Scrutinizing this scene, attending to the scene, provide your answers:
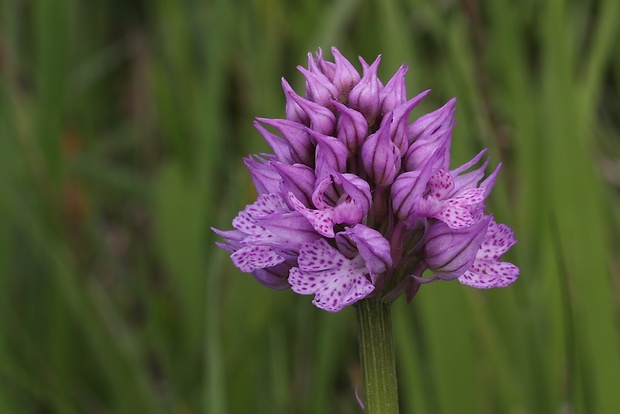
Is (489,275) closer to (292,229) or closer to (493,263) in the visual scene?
(493,263)

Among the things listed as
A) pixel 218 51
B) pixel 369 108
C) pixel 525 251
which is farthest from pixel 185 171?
pixel 369 108

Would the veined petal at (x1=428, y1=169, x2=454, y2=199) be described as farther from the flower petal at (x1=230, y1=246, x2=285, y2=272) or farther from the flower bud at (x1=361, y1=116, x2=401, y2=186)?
the flower petal at (x1=230, y1=246, x2=285, y2=272)

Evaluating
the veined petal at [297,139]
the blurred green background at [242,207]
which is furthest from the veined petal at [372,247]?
the blurred green background at [242,207]

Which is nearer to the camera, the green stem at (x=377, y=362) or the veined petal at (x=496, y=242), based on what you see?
the green stem at (x=377, y=362)

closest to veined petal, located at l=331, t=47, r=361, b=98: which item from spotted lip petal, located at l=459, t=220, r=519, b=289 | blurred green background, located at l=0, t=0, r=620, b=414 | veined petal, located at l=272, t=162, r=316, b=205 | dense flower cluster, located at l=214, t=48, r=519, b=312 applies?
dense flower cluster, located at l=214, t=48, r=519, b=312

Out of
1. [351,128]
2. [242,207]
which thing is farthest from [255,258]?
[242,207]

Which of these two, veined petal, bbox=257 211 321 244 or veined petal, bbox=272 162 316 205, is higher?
veined petal, bbox=272 162 316 205

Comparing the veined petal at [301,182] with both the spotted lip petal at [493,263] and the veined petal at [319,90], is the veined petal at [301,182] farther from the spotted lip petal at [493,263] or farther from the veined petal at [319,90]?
the spotted lip petal at [493,263]
